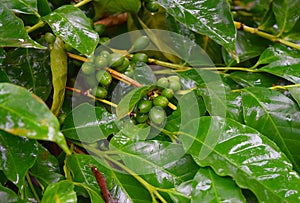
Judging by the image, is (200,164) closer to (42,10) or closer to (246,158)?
(246,158)

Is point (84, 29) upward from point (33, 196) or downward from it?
upward

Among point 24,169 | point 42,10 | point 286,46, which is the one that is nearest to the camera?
point 24,169

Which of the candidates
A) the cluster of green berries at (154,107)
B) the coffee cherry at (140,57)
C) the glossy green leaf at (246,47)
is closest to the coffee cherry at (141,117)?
the cluster of green berries at (154,107)

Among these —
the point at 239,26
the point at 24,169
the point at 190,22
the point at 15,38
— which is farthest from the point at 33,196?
the point at 239,26

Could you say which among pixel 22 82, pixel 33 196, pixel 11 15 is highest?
pixel 11 15

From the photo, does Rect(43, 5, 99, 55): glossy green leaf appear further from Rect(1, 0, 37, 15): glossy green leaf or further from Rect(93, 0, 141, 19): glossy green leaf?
Answer: Rect(93, 0, 141, 19): glossy green leaf

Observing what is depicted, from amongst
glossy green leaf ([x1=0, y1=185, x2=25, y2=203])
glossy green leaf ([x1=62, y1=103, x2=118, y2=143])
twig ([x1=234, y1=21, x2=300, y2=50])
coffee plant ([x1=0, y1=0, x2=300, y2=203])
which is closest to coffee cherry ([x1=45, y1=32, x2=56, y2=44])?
coffee plant ([x1=0, y1=0, x2=300, y2=203])

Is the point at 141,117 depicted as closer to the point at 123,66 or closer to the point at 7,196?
the point at 123,66
